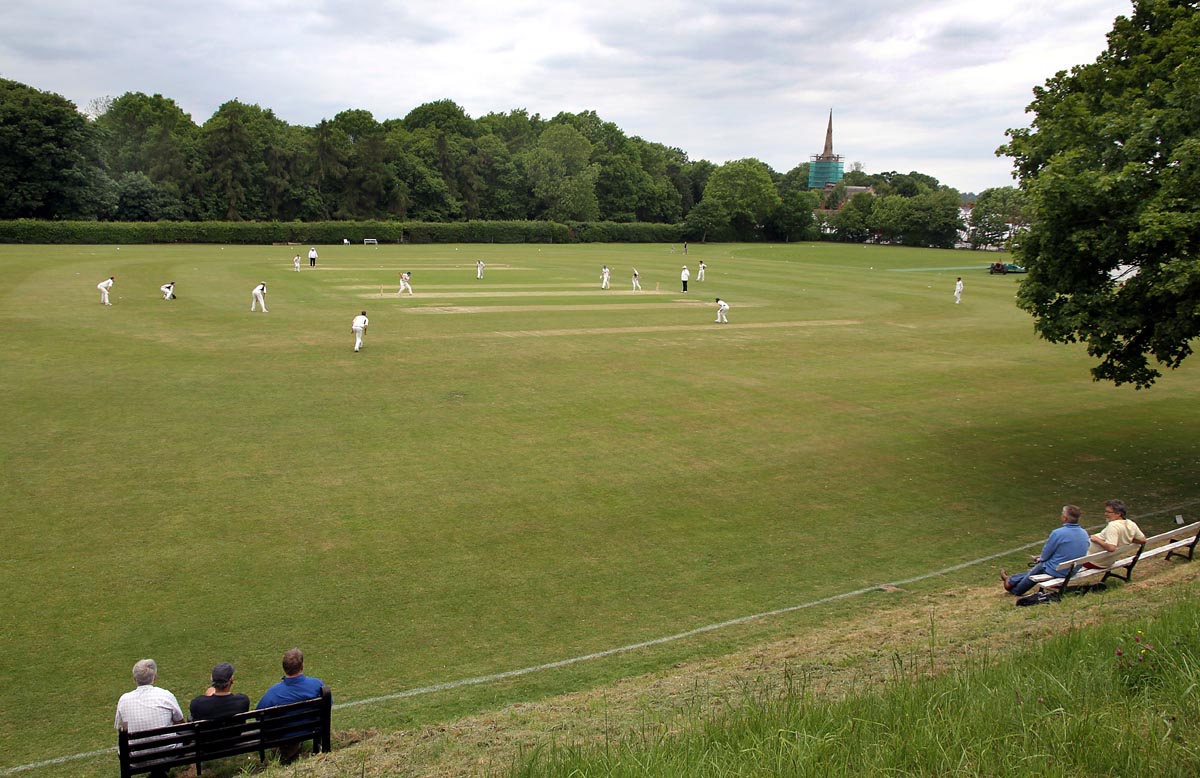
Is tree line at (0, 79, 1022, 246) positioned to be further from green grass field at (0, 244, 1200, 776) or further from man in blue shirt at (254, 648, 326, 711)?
man in blue shirt at (254, 648, 326, 711)

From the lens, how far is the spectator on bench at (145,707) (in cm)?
777

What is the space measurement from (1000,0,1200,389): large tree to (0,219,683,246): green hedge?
89224mm

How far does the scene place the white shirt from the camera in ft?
25.5

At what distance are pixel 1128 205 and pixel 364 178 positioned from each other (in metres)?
109

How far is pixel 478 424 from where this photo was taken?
20578 mm

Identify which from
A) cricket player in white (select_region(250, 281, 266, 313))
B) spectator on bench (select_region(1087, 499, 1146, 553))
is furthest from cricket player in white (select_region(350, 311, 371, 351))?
spectator on bench (select_region(1087, 499, 1146, 553))

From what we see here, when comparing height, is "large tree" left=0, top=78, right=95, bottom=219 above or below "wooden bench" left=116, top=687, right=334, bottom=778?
above

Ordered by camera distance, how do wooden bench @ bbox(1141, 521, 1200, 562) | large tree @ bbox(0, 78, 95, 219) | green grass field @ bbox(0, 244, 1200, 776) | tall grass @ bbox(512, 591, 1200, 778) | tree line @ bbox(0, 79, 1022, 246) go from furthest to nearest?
tree line @ bbox(0, 79, 1022, 246) → large tree @ bbox(0, 78, 95, 219) → wooden bench @ bbox(1141, 521, 1200, 562) → green grass field @ bbox(0, 244, 1200, 776) → tall grass @ bbox(512, 591, 1200, 778)

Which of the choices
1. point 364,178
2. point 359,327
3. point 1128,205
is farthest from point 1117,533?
point 364,178

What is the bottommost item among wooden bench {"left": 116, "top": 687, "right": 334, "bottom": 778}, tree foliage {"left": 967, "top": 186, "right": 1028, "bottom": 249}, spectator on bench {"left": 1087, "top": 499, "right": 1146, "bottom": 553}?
wooden bench {"left": 116, "top": 687, "right": 334, "bottom": 778}

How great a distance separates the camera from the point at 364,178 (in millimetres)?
113688

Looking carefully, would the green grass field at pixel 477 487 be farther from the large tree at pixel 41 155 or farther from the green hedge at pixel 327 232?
the large tree at pixel 41 155

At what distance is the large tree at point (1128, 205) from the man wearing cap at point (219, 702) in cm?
1465

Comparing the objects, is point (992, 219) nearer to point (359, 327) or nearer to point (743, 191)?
point (743, 191)
